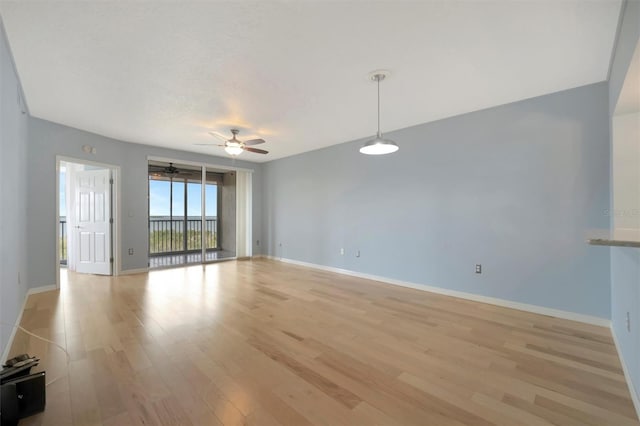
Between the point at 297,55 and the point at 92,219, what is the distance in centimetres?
532

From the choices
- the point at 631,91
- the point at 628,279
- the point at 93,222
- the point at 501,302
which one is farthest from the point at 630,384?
the point at 93,222

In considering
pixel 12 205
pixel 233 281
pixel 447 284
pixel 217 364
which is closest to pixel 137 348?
pixel 217 364

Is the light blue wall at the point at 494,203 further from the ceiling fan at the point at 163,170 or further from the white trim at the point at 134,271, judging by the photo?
the ceiling fan at the point at 163,170

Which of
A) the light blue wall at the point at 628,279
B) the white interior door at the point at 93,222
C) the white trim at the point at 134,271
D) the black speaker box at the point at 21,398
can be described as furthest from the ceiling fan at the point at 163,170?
the light blue wall at the point at 628,279

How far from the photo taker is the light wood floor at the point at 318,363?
1596 mm

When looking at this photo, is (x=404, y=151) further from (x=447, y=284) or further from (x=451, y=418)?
(x=451, y=418)

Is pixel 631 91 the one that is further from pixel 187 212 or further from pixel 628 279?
pixel 187 212

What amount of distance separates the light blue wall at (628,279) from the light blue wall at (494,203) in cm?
56

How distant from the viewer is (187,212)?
8.36 metres

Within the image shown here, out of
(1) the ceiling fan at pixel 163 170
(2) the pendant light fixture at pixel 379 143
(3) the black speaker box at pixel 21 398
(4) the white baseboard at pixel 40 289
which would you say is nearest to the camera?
(3) the black speaker box at pixel 21 398

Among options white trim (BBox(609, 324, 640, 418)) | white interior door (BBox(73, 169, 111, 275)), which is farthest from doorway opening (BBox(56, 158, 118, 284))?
white trim (BBox(609, 324, 640, 418))

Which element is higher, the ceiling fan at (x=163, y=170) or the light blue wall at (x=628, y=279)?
the ceiling fan at (x=163, y=170)

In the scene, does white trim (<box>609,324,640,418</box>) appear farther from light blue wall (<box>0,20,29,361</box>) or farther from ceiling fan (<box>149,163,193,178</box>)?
ceiling fan (<box>149,163,193,178</box>)

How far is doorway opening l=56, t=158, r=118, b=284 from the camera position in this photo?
16.6 ft
